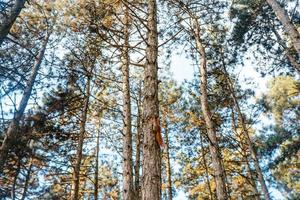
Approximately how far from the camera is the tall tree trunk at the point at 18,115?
5.90 m

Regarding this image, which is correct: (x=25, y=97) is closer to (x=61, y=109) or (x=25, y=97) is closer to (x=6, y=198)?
(x=61, y=109)

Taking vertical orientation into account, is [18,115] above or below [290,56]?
below

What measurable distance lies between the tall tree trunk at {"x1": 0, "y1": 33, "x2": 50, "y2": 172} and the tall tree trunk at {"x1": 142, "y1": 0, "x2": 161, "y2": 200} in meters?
3.06

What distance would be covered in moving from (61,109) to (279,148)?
9345 mm

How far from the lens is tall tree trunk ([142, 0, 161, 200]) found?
3.11m

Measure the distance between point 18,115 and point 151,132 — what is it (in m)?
5.68

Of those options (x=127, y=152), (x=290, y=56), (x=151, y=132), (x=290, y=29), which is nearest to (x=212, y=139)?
(x=127, y=152)

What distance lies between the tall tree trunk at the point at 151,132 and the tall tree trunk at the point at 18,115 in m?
3.06

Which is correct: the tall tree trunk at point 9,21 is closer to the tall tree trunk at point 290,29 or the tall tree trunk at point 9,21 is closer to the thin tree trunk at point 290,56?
the tall tree trunk at point 290,29

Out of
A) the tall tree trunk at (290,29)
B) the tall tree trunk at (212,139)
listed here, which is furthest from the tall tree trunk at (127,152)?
the tall tree trunk at (290,29)

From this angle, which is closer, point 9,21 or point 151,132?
point 151,132

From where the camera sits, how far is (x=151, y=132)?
11.4ft

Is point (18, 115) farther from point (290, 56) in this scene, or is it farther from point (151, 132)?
point (290, 56)

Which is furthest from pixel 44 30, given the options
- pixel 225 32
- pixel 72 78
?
pixel 225 32
